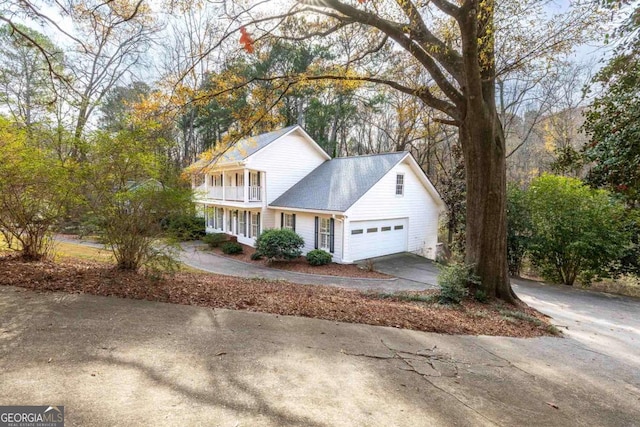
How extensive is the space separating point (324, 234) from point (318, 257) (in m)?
1.60

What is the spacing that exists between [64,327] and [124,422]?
215 cm

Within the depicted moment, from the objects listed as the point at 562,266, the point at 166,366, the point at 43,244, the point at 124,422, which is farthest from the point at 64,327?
the point at 562,266

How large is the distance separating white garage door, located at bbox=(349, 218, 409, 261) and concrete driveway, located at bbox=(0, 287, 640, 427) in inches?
436

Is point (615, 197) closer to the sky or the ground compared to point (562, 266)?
closer to the sky

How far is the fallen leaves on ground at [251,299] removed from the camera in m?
5.24

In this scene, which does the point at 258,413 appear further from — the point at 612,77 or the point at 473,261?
the point at 612,77

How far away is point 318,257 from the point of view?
51.1 ft

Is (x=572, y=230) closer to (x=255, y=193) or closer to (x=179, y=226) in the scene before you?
(x=179, y=226)

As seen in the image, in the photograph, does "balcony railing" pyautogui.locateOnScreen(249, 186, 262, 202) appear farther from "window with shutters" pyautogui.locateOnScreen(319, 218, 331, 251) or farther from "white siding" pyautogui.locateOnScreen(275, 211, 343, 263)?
"window with shutters" pyautogui.locateOnScreen(319, 218, 331, 251)

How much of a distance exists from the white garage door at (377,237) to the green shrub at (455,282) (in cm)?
820

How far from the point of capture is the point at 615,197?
7.29 meters

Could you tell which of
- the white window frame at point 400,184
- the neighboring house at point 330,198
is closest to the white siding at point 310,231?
the neighboring house at point 330,198

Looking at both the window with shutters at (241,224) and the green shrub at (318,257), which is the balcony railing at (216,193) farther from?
the green shrub at (318,257)

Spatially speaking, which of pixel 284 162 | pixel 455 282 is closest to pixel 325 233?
pixel 284 162
